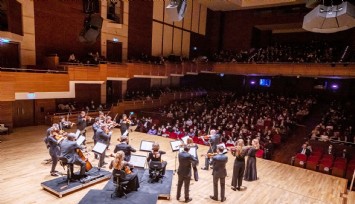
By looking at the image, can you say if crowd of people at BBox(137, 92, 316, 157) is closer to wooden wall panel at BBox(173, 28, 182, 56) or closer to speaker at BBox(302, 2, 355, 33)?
wooden wall panel at BBox(173, 28, 182, 56)

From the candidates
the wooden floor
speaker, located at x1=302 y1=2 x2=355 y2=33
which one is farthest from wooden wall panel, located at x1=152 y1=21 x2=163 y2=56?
speaker, located at x1=302 y1=2 x2=355 y2=33

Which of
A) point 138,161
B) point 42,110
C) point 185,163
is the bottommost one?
point 138,161

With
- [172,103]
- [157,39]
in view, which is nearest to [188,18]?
[157,39]

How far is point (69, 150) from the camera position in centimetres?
575

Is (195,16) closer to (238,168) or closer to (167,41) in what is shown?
(167,41)

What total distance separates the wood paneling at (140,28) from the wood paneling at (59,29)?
3.05 m

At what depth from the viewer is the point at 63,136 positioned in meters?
6.65

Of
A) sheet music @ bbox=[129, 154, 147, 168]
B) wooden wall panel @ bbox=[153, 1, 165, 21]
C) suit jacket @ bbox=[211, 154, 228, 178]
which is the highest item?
wooden wall panel @ bbox=[153, 1, 165, 21]

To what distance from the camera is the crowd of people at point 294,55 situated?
49.6 feet

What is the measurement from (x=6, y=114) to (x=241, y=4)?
54.9 ft

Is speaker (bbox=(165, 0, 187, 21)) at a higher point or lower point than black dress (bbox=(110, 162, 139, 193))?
higher

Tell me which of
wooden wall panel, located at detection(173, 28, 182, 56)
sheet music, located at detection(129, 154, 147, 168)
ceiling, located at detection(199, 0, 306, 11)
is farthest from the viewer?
wooden wall panel, located at detection(173, 28, 182, 56)

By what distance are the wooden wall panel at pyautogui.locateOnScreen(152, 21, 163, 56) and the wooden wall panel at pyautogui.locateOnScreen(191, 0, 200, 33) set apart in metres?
3.68

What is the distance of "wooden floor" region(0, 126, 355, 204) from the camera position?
5.71 meters
